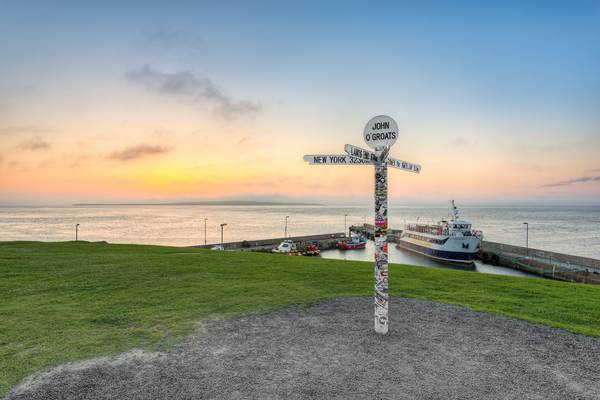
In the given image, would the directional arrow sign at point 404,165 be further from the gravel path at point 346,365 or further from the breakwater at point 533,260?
the breakwater at point 533,260

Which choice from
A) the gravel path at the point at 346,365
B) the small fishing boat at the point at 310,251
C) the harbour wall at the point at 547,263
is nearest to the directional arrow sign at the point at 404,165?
the gravel path at the point at 346,365

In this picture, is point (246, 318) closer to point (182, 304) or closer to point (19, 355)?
point (182, 304)

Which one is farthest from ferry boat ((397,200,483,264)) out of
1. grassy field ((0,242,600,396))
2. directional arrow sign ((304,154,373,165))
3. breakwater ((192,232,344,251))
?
directional arrow sign ((304,154,373,165))

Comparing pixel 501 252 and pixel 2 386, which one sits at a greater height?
pixel 2 386

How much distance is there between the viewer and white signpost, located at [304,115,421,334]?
6.57m

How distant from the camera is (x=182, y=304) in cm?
830

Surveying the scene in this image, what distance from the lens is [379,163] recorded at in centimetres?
682

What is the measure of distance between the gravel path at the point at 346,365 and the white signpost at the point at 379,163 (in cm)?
67

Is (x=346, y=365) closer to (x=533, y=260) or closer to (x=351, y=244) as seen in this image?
(x=533, y=260)

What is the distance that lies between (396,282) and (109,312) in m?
8.10

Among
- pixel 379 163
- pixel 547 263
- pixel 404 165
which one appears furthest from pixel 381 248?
pixel 547 263

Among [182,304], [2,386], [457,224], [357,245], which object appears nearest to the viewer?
[2,386]

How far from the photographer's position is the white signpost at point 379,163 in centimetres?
657

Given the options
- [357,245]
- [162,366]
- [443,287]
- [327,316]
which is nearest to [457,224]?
[357,245]
